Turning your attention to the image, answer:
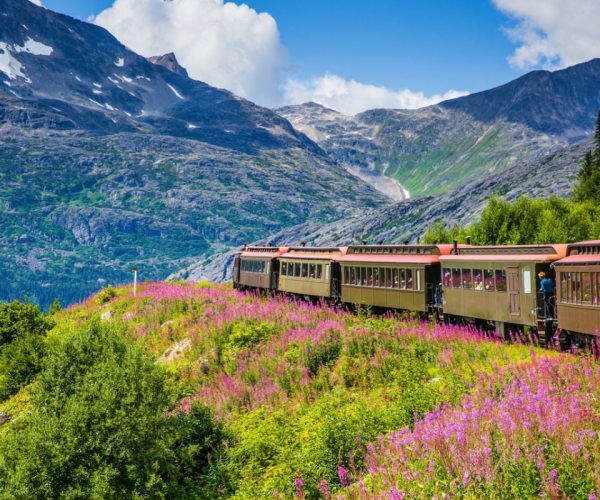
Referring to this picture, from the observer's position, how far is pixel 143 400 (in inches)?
414

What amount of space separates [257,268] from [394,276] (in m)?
17.2

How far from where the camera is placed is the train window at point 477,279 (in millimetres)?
20062

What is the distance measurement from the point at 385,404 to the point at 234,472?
11.7 ft

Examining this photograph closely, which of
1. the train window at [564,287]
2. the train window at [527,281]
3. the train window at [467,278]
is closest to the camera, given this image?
the train window at [564,287]

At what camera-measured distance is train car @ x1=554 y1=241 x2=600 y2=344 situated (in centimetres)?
1429

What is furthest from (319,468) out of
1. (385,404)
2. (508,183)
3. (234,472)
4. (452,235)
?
(508,183)

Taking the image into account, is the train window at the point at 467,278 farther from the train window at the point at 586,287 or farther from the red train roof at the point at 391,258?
the train window at the point at 586,287

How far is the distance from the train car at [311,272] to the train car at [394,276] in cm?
129

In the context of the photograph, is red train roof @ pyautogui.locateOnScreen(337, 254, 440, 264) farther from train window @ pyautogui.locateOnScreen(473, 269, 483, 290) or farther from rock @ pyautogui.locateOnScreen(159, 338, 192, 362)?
rock @ pyautogui.locateOnScreen(159, 338, 192, 362)

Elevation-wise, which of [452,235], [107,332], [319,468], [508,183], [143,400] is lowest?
[319,468]

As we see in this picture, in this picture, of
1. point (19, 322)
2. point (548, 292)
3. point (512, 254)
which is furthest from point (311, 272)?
point (548, 292)

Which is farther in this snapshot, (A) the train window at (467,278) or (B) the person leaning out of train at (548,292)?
(A) the train window at (467,278)

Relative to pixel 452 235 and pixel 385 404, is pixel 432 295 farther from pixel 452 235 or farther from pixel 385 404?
pixel 452 235

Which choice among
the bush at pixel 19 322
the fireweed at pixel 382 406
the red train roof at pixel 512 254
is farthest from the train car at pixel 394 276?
the bush at pixel 19 322
